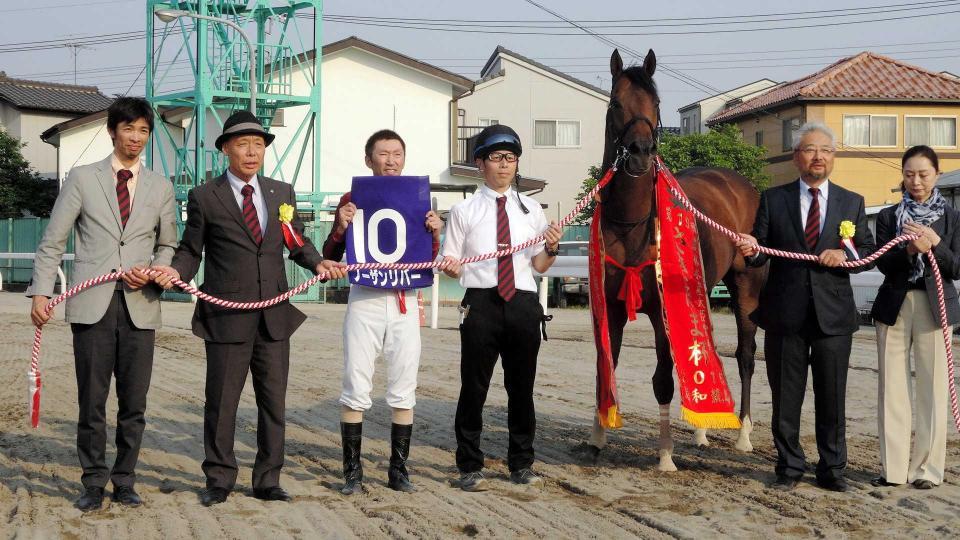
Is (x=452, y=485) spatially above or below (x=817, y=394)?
below

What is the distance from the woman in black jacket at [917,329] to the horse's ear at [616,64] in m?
1.85

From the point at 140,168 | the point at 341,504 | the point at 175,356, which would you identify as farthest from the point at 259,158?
the point at 175,356

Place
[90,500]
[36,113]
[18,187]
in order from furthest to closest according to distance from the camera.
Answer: [36,113] < [18,187] < [90,500]

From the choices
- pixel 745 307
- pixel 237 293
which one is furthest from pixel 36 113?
pixel 237 293

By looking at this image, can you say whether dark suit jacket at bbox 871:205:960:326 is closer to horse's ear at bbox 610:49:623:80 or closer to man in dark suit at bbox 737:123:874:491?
man in dark suit at bbox 737:123:874:491

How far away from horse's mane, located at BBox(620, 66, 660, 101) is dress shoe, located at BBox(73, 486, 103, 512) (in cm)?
399

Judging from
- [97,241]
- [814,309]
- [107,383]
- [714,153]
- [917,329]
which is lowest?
[107,383]

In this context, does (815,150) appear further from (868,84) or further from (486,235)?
(868,84)

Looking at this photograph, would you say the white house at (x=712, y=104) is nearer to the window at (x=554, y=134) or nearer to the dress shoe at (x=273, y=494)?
the window at (x=554, y=134)

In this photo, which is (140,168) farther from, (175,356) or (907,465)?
(175,356)

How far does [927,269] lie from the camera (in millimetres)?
5809

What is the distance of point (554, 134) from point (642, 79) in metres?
32.5

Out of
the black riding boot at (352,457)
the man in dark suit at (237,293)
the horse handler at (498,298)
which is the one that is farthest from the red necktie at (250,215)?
the black riding boot at (352,457)

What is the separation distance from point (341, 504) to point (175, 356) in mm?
7573
